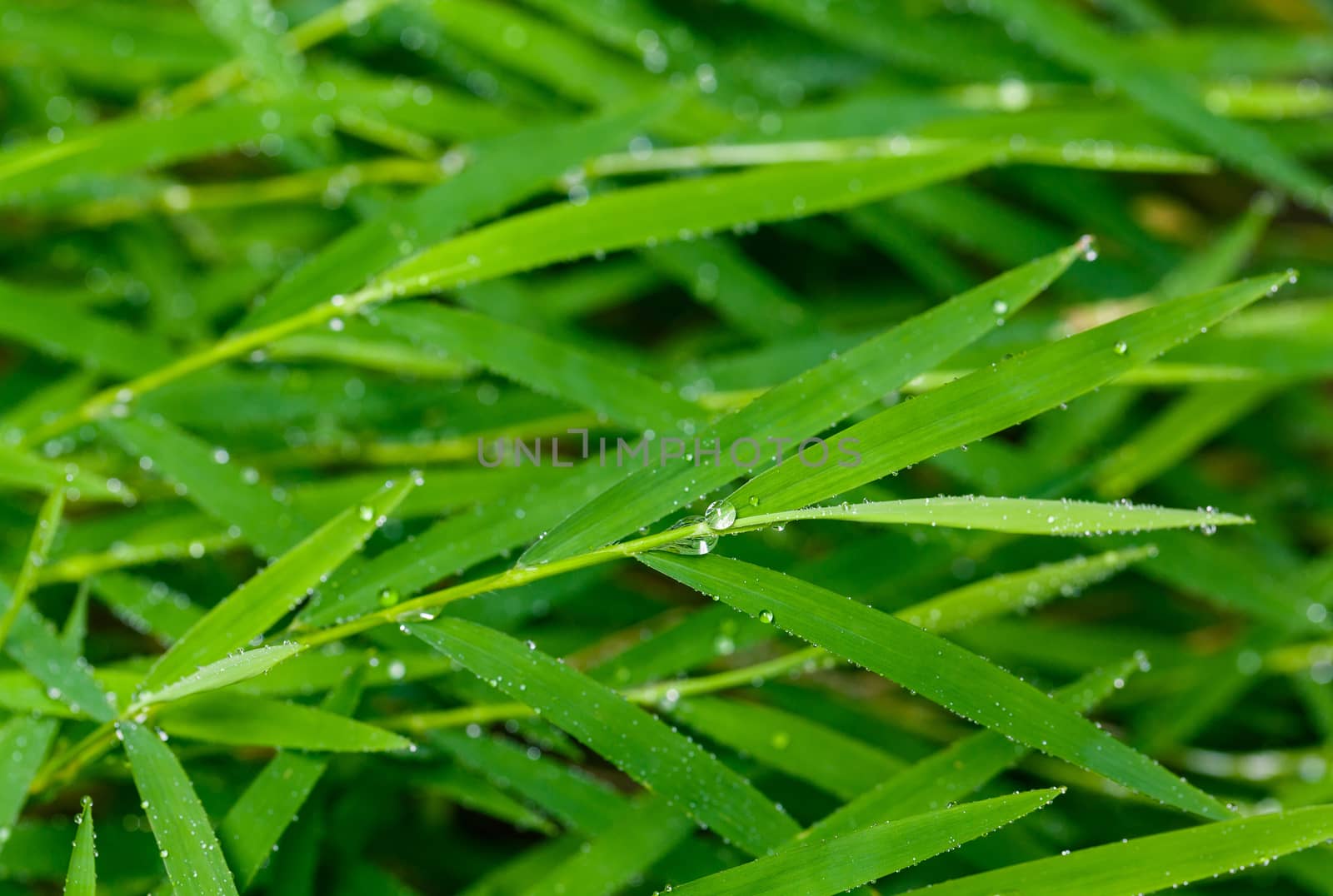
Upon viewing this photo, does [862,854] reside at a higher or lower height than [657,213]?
lower

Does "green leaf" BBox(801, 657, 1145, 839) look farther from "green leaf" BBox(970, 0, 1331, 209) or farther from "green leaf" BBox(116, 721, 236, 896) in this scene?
"green leaf" BBox(970, 0, 1331, 209)

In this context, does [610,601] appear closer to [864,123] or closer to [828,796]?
[828,796]

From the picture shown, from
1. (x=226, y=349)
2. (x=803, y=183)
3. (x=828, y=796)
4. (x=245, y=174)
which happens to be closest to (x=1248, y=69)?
(x=803, y=183)

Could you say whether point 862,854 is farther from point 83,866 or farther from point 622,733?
point 83,866

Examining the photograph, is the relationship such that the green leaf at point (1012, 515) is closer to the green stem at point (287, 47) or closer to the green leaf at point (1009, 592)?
the green leaf at point (1009, 592)

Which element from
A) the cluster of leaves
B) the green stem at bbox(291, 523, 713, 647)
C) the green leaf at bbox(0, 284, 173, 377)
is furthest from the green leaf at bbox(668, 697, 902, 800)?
the green leaf at bbox(0, 284, 173, 377)

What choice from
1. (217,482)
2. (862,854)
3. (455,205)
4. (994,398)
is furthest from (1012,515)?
(217,482)

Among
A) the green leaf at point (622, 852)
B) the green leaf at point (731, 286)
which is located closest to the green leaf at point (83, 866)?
the green leaf at point (622, 852)
